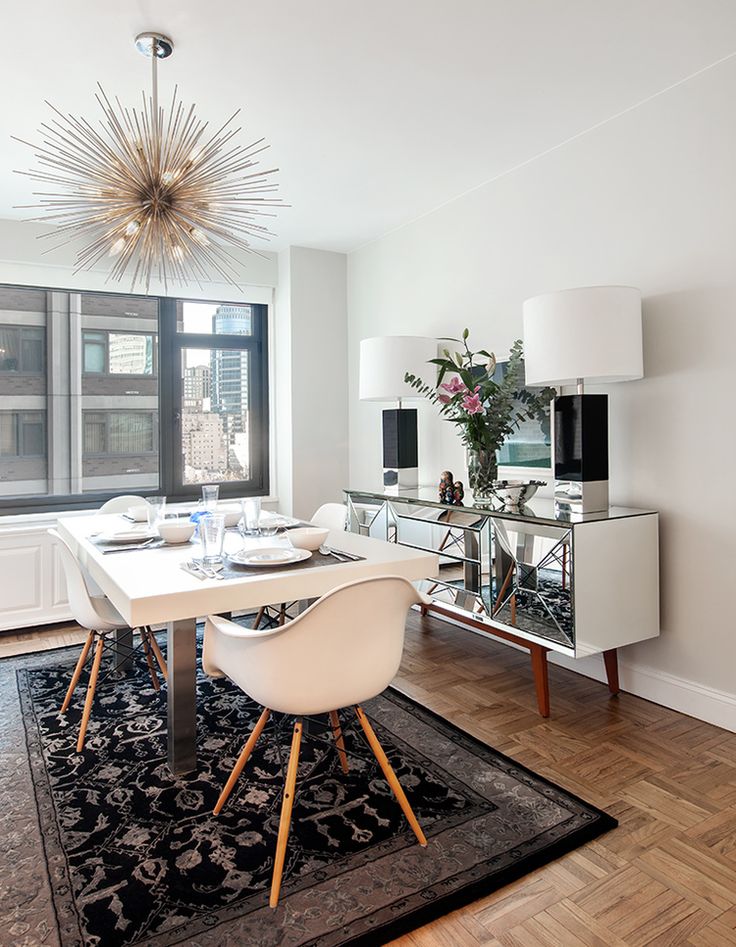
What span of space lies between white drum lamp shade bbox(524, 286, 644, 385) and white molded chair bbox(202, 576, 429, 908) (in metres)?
1.27

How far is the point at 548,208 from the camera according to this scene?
3.20 metres

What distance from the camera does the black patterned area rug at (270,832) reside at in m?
1.56

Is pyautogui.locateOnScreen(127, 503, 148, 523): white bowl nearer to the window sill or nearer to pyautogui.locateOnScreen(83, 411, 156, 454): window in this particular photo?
the window sill

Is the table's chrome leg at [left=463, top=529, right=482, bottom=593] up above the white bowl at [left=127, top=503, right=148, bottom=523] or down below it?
below

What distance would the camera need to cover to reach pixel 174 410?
4664 millimetres

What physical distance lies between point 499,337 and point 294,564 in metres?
1.99

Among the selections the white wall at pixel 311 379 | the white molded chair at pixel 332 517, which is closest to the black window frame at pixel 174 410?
the white wall at pixel 311 379

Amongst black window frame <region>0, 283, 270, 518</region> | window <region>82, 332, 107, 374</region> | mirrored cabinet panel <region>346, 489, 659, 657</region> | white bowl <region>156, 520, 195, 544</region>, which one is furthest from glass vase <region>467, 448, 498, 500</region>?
window <region>82, 332, 107, 374</region>

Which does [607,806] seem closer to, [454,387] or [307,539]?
[307,539]

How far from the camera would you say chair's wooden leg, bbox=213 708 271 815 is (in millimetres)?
1876

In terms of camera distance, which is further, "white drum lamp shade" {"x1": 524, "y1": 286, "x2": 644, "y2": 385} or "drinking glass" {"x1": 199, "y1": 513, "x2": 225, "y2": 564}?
"white drum lamp shade" {"x1": 524, "y1": 286, "x2": 644, "y2": 385}

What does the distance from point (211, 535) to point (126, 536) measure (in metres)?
0.63

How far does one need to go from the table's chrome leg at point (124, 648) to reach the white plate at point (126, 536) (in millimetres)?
651

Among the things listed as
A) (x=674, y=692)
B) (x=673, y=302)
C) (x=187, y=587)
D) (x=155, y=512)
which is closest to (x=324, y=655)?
(x=187, y=587)
